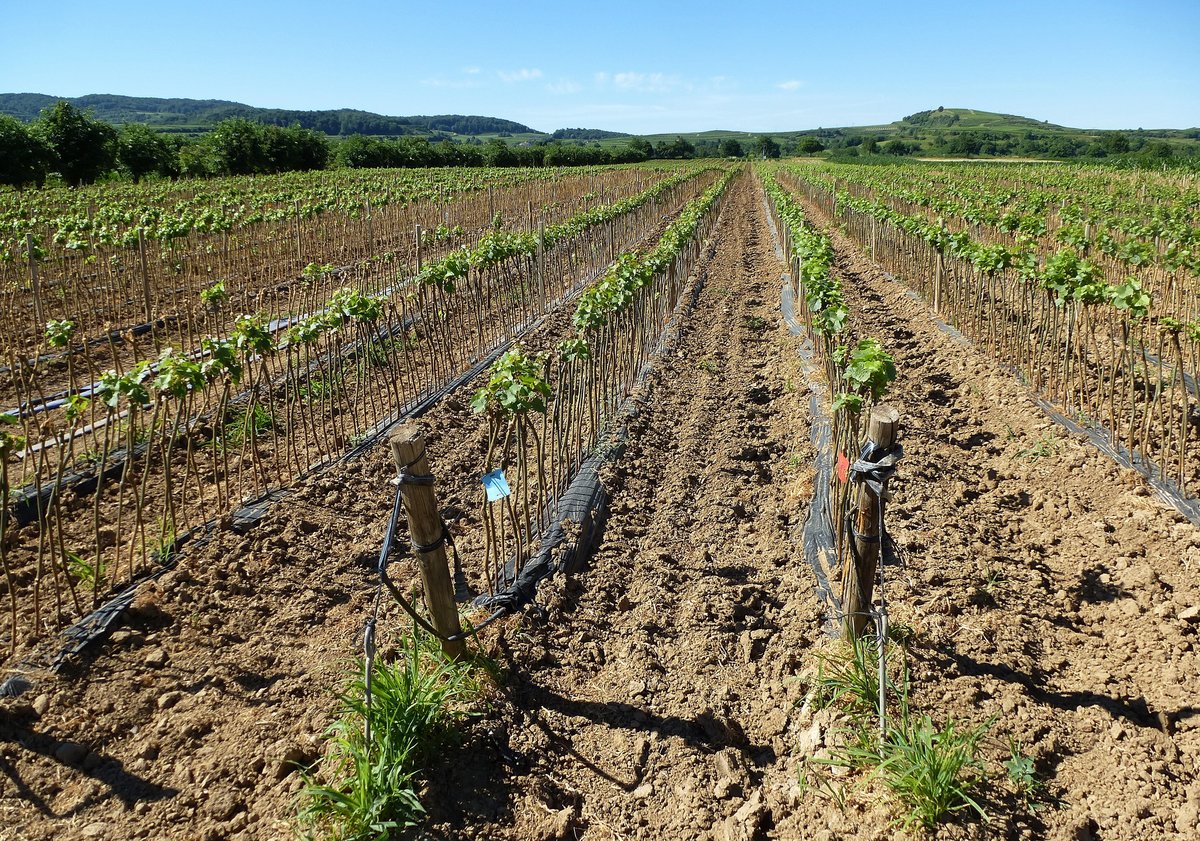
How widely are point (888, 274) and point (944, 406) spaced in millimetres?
8048

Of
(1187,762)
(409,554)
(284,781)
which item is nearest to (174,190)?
(409,554)

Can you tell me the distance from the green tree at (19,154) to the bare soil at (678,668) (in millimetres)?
39303

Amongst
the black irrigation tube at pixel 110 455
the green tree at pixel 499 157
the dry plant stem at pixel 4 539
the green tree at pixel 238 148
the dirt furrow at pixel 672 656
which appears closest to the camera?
the dirt furrow at pixel 672 656

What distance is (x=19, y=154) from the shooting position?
3309cm

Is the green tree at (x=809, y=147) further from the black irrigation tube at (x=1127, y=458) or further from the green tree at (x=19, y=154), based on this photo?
the black irrigation tube at (x=1127, y=458)

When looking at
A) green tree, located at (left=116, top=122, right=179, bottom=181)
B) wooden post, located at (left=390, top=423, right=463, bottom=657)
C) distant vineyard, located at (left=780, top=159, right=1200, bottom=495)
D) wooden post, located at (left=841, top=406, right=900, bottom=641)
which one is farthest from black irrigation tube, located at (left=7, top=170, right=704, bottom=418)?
green tree, located at (left=116, top=122, right=179, bottom=181)

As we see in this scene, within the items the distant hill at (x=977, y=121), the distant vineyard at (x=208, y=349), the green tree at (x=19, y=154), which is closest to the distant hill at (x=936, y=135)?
the distant hill at (x=977, y=121)

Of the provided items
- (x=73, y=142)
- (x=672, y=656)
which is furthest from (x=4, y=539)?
(x=73, y=142)

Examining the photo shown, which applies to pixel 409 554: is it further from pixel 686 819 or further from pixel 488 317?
pixel 488 317

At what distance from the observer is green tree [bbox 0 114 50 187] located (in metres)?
32.5

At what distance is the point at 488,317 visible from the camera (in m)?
11.4

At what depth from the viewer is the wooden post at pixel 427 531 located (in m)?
3.15

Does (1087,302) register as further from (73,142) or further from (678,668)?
(73,142)

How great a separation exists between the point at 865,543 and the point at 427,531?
2167mm
